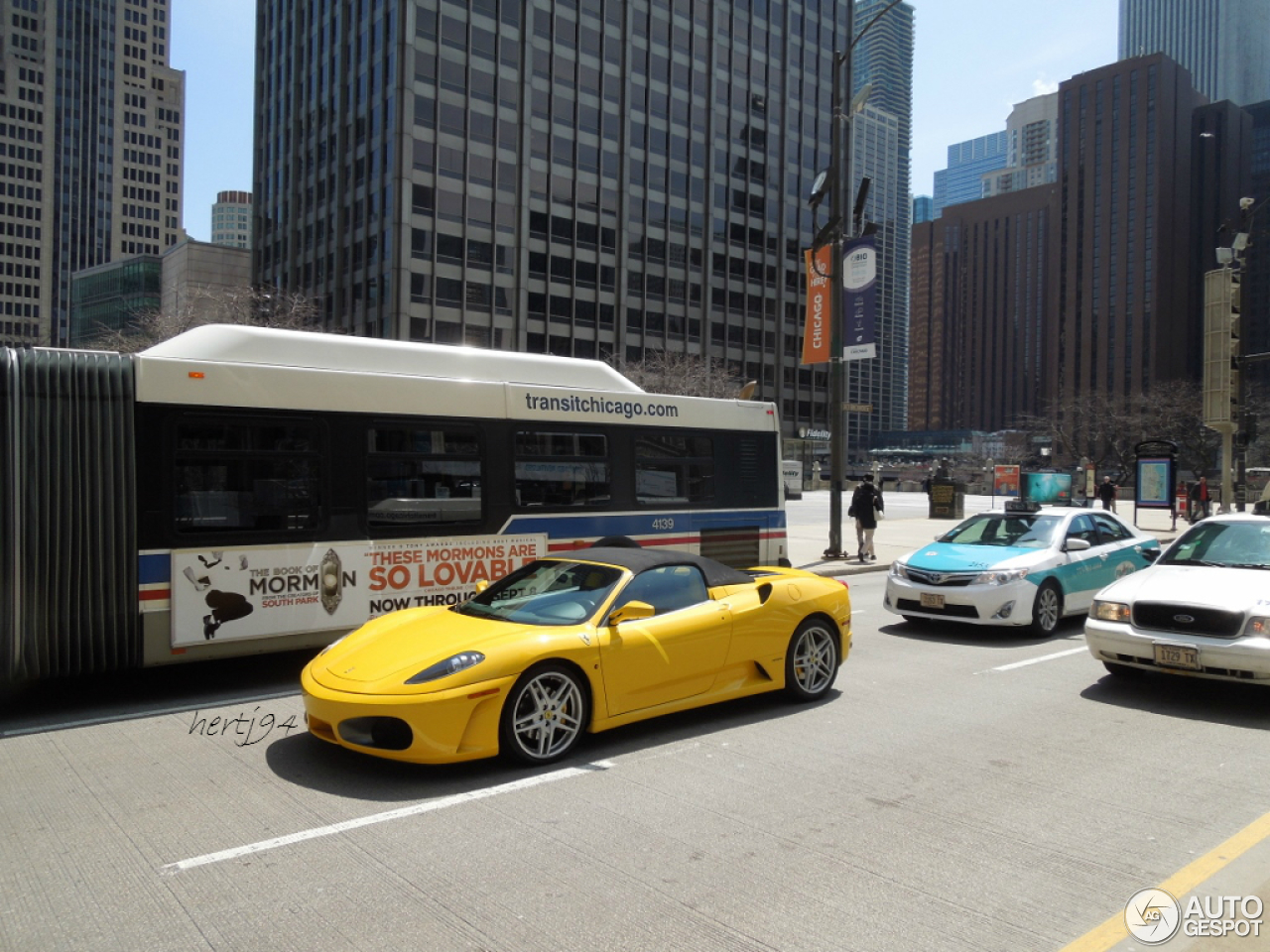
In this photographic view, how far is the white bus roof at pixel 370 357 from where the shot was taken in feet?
26.5

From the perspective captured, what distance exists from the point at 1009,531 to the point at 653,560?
20.4ft

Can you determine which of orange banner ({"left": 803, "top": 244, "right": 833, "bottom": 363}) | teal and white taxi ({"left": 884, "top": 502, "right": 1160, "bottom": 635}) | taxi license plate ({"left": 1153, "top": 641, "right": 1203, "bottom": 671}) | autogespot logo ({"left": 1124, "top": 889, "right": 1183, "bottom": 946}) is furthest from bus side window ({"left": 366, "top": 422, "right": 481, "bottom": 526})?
orange banner ({"left": 803, "top": 244, "right": 833, "bottom": 363})

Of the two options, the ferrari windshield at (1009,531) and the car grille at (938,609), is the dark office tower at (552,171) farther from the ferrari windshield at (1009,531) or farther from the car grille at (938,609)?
the car grille at (938,609)

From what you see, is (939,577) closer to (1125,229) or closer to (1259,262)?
(1259,262)

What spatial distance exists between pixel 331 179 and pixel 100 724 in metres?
68.0

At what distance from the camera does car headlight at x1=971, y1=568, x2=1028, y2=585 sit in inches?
395

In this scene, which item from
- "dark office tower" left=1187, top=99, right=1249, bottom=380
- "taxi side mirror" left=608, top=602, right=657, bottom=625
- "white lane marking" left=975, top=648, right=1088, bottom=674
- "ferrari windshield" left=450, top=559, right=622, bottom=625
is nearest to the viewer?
"taxi side mirror" left=608, top=602, right=657, bottom=625

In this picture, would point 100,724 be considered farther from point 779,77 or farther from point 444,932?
point 779,77

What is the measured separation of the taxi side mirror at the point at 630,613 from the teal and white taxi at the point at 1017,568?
5370 millimetres

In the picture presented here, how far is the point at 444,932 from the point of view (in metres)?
3.57

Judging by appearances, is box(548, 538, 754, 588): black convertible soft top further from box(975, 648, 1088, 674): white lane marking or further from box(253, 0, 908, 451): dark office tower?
box(253, 0, 908, 451): dark office tower

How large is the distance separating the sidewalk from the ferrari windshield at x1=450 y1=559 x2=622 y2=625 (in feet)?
35.1

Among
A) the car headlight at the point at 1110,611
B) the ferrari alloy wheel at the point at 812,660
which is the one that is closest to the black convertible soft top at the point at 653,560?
the ferrari alloy wheel at the point at 812,660

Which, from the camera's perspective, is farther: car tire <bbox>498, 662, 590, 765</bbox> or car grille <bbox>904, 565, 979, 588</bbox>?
car grille <bbox>904, 565, 979, 588</bbox>
